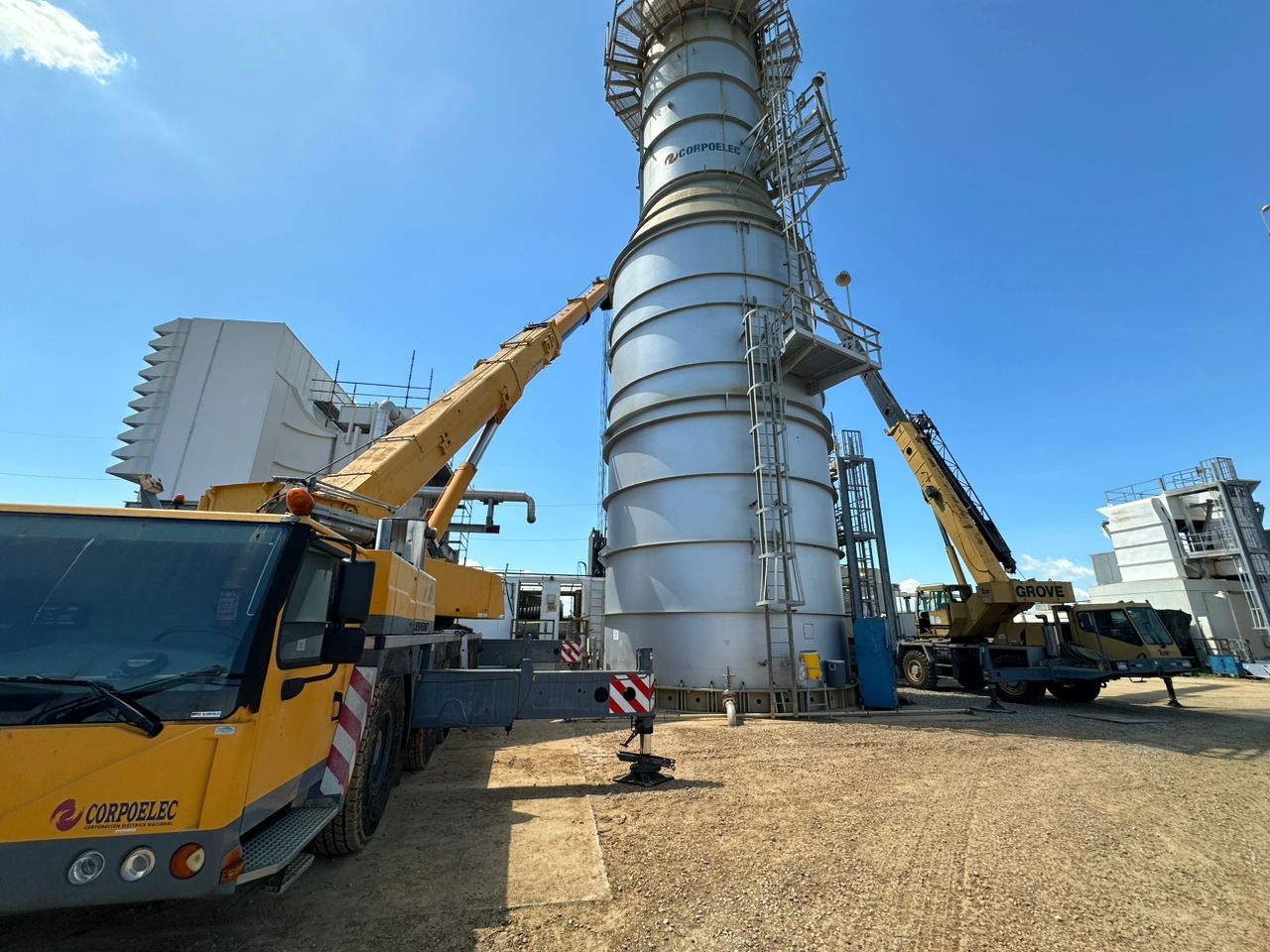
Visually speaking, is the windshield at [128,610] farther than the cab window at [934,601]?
No

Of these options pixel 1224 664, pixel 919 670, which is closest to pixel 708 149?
pixel 919 670

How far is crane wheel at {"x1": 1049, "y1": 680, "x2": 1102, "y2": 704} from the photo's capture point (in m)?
13.7

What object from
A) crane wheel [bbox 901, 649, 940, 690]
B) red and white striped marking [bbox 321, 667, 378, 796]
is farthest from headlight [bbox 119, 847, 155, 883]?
crane wheel [bbox 901, 649, 940, 690]

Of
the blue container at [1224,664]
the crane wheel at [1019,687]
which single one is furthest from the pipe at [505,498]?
the blue container at [1224,664]

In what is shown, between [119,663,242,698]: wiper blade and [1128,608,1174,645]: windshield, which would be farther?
[1128,608,1174,645]: windshield

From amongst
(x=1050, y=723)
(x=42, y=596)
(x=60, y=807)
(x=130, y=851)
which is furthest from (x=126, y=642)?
(x=1050, y=723)

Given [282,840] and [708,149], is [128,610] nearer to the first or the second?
[282,840]

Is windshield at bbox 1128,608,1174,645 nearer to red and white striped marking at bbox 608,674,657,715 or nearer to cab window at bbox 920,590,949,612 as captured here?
cab window at bbox 920,590,949,612

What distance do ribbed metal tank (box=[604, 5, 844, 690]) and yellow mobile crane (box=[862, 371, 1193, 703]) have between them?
15.1 ft

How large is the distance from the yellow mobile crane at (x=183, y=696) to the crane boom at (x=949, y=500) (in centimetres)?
1483

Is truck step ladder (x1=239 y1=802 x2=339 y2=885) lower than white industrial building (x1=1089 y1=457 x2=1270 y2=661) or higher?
lower

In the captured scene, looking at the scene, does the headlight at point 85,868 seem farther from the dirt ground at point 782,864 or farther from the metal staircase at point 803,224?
the metal staircase at point 803,224

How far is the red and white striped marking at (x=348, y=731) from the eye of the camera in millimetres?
3627

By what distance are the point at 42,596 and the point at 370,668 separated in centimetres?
191
